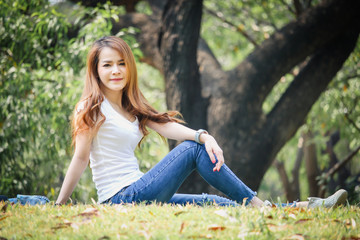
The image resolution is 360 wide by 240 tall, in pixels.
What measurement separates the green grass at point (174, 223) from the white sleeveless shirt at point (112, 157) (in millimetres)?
395

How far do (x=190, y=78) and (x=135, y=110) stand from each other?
1735 mm

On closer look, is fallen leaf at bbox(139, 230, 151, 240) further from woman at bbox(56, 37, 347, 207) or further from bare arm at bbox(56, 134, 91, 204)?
bare arm at bbox(56, 134, 91, 204)

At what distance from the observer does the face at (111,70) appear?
319 centimetres

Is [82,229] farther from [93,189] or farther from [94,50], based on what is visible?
[93,189]

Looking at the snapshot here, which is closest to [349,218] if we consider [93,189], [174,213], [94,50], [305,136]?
[174,213]

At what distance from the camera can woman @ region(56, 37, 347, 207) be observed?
2.88m

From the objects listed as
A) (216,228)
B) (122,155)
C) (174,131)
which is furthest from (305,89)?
(216,228)

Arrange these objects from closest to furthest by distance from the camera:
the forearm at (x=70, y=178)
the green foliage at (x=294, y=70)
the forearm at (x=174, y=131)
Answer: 1. the forearm at (x=70, y=178)
2. the forearm at (x=174, y=131)
3. the green foliage at (x=294, y=70)

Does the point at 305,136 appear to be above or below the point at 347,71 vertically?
below

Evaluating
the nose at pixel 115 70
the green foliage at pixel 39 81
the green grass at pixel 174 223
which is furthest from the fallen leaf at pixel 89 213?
the green foliage at pixel 39 81

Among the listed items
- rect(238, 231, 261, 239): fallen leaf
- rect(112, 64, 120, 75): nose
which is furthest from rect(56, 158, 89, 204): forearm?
rect(238, 231, 261, 239): fallen leaf

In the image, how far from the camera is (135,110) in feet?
10.9

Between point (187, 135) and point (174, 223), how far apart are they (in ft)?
3.33

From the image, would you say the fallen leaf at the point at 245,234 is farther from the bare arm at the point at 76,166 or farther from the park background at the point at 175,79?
the park background at the point at 175,79
